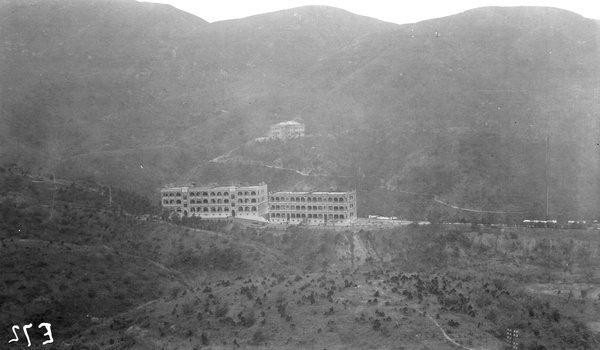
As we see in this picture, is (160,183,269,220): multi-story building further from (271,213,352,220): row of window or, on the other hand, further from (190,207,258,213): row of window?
(271,213,352,220): row of window

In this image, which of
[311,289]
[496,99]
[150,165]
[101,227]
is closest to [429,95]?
[496,99]

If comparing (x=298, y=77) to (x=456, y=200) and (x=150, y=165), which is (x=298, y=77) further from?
(x=456, y=200)

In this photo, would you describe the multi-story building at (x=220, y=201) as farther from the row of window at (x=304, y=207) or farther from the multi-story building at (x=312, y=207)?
the multi-story building at (x=312, y=207)

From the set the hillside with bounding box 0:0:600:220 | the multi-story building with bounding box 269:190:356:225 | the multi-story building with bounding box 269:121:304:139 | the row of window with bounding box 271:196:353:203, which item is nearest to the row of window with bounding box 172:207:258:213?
the multi-story building with bounding box 269:190:356:225

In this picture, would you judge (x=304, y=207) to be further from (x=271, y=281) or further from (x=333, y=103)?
(x=333, y=103)

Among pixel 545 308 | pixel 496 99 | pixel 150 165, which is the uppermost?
pixel 496 99
